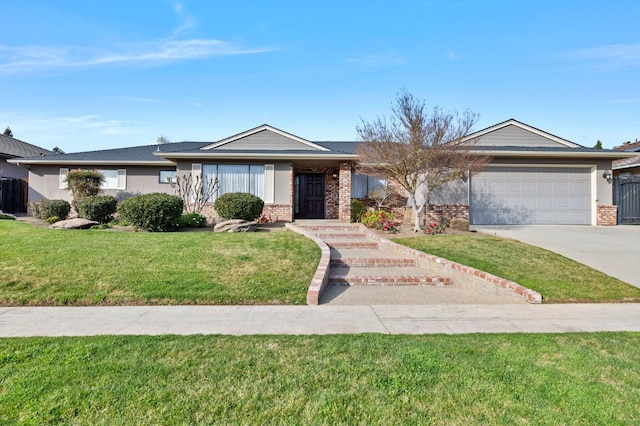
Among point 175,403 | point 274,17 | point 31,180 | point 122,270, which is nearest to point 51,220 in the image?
point 31,180

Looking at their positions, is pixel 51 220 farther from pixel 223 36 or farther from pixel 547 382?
pixel 547 382

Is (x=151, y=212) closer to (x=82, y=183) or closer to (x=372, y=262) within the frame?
(x=82, y=183)

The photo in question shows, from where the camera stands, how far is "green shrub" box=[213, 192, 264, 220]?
11422 mm

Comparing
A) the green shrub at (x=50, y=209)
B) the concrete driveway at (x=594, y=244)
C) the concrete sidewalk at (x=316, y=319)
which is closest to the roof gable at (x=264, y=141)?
the green shrub at (x=50, y=209)

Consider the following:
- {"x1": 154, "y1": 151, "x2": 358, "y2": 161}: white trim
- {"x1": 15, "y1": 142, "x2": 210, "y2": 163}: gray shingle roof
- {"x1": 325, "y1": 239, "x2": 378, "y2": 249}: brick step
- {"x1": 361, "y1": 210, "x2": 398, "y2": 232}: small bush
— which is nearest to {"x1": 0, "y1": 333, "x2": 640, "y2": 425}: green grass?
{"x1": 325, "y1": 239, "x2": 378, "y2": 249}: brick step

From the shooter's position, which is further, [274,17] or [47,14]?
[274,17]

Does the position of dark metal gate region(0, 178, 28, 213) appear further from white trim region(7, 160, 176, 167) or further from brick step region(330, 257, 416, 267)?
brick step region(330, 257, 416, 267)

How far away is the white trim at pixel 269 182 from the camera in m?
13.7

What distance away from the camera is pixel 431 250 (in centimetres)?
836

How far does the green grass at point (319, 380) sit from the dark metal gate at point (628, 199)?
14502 mm

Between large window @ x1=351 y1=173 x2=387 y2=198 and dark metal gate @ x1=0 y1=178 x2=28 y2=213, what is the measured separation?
18.2 meters

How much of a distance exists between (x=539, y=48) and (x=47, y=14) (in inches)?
575

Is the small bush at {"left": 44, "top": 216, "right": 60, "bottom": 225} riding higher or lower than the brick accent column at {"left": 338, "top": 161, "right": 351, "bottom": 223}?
lower

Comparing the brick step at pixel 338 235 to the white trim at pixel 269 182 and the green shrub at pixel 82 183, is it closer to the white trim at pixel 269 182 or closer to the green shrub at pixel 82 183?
the white trim at pixel 269 182
